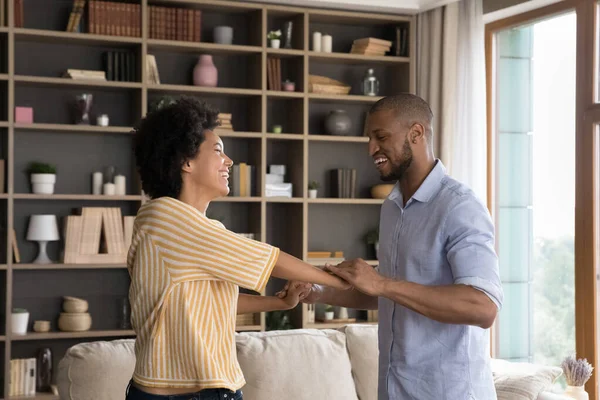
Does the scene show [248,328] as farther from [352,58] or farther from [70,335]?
[352,58]

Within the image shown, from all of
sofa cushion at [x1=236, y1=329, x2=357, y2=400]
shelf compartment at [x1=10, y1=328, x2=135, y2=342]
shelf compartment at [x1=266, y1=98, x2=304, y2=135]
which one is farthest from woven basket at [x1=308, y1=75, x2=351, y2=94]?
sofa cushion at [x1=236, y1=329, x2=357, y2=400]

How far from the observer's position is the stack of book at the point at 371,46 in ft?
20.0

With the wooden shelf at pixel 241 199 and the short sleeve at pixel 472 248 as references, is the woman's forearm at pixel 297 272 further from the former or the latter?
the wooden shelf at pixel 241 199

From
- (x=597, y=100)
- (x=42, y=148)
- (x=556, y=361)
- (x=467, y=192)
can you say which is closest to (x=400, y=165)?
(x=467, y=192)

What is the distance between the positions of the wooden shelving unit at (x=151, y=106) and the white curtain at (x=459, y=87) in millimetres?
282

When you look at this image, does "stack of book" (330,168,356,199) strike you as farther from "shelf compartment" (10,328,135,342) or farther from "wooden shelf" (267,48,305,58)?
"shelf compartment" (10,328,135,342)

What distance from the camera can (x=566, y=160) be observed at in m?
5.10

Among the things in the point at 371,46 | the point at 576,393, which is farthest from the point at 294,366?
the point at 371,46

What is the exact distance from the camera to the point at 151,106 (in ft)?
18.3

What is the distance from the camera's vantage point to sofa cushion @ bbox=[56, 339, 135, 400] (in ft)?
10.8

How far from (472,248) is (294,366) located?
1.68 meters

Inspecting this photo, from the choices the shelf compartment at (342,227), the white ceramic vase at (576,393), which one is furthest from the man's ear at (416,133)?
the shelf compartment at (342,227)

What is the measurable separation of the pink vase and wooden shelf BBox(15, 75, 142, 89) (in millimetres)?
441

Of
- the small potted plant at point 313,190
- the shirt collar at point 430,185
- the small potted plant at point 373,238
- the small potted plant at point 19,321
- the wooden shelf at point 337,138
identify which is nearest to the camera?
the shirt collar at point 430,185
